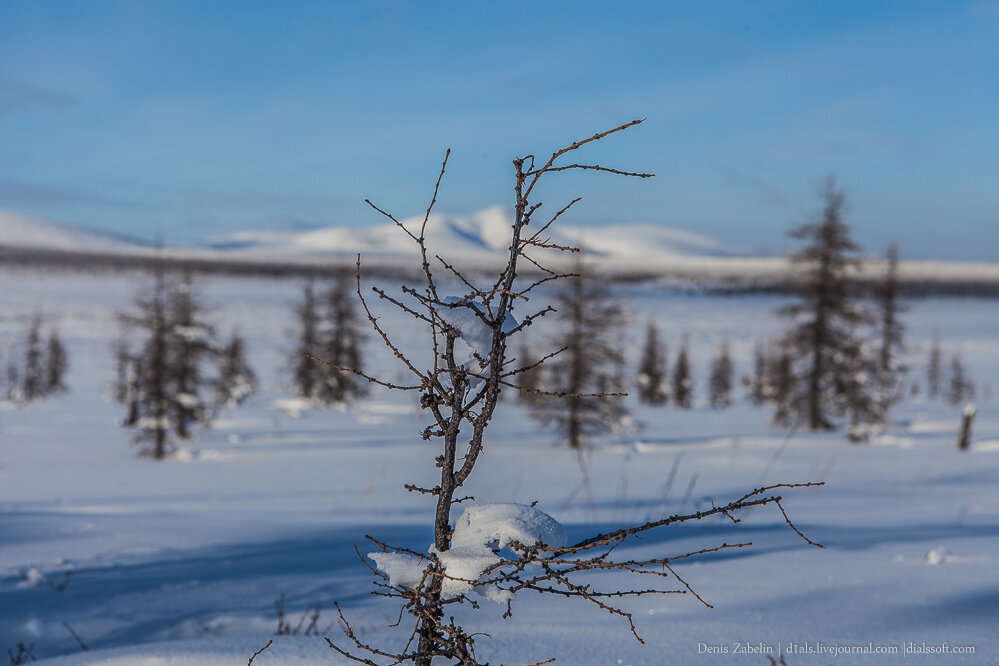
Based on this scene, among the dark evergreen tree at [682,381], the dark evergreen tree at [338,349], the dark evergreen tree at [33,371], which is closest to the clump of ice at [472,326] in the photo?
the dark evergreen tree at [338,349]

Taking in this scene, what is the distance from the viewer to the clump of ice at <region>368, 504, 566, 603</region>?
147 cm

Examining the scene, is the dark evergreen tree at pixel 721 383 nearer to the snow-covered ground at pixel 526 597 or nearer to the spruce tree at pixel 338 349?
the spruce tree at pixel 338 349

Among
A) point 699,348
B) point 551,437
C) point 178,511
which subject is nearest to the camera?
point 178,511

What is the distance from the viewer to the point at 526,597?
354 cm

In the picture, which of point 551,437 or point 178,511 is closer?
point 178,511

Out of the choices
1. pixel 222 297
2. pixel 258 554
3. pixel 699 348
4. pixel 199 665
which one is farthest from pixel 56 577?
pixel 222 297

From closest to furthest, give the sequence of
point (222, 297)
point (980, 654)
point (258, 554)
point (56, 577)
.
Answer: point (980, 654) → point (56, 577) → point (258, 554) → point (222, 297)

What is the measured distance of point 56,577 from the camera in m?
4.04

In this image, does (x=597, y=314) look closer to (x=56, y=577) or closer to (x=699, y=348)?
(x=56, y=577)

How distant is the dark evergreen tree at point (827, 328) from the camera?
23.9m

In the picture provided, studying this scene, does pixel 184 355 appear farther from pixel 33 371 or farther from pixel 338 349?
pixel 33 371

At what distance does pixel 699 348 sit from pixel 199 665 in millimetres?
93626

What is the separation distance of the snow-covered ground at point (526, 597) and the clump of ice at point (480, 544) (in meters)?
1.06

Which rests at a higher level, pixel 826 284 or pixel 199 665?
pixel 826 284
